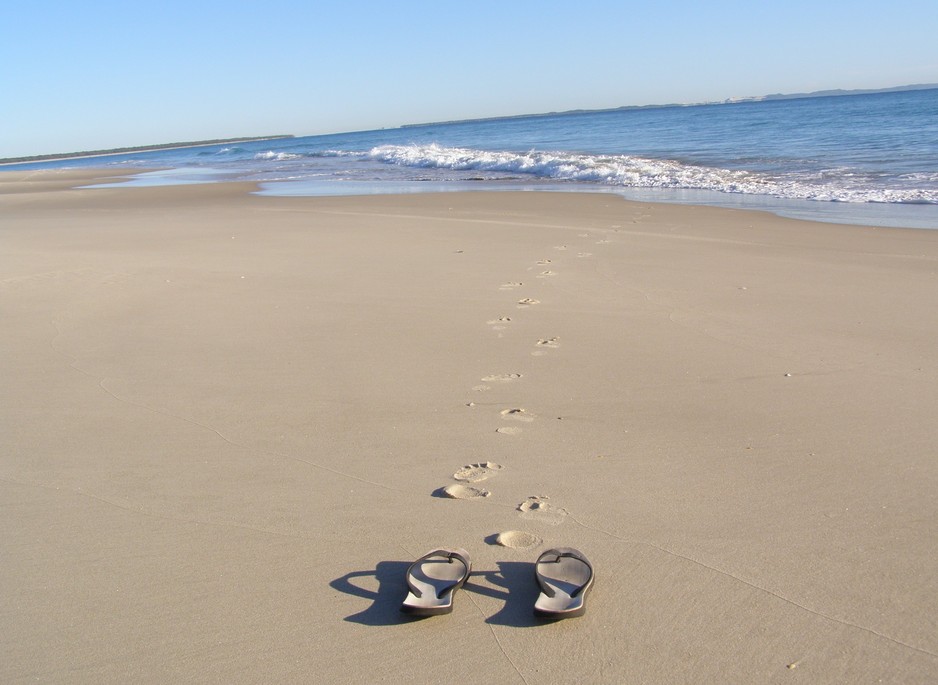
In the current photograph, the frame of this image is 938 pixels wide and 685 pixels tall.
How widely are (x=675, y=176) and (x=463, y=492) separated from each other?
15.2m

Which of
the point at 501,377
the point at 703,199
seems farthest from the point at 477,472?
the point at 703,199

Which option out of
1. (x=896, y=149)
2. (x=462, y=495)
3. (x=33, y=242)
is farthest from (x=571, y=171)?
(x=462, y=495)

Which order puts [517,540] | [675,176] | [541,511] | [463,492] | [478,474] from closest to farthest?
[517,540] < [541,511] < [463,492] < [478,474] < [675,176]

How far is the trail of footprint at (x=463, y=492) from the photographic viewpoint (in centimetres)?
297

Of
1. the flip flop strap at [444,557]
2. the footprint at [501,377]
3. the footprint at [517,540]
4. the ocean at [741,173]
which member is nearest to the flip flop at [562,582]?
the footprint at [517,540]

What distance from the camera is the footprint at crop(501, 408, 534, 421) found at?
373 cm

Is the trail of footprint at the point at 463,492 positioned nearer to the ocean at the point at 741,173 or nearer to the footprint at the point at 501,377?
the footprint at the point at 501,377

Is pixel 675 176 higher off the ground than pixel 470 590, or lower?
higher

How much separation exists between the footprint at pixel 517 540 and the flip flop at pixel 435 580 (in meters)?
0.16

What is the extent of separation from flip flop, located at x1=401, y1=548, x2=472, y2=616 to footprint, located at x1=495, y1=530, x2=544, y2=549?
0.16 m

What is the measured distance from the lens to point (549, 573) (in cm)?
239

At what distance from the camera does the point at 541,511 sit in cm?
285

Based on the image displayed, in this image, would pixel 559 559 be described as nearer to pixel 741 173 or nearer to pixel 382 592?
pixel 382 592

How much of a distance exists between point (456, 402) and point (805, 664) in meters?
2.23
